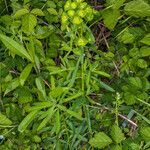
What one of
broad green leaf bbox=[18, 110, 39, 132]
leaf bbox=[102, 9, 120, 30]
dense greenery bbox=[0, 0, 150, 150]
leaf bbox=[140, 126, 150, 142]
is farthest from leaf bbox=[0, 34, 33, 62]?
leaf bbox=[140, 126, 150, 142]

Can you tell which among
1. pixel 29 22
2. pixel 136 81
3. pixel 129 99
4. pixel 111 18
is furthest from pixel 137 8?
pixel 29 22

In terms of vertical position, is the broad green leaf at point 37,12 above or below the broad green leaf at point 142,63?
above

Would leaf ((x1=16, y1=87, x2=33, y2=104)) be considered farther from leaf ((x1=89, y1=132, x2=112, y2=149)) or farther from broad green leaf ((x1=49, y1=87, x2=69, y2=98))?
leaf ((x1=89, y1=132, x2=112, y2=149))

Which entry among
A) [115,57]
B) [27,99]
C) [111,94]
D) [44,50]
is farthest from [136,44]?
[27,99]

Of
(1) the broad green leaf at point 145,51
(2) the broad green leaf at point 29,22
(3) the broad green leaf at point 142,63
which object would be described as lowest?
(3) the broad green leaf at point 142,63

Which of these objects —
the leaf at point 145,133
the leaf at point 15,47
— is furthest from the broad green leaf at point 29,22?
the leaf at point 145,133

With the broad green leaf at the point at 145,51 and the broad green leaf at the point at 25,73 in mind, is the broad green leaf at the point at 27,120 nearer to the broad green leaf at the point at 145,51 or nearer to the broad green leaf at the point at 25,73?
the broad green leaf at the point at 25,73

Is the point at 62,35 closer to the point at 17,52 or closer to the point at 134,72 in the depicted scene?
the point at 17,52
